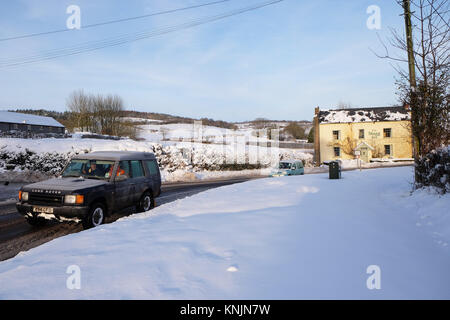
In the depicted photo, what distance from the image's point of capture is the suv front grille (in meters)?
5.86

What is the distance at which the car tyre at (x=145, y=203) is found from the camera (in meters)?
8.35

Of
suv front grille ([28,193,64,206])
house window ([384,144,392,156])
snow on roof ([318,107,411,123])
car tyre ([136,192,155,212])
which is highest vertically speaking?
snow on roof ([318,107,411,123])

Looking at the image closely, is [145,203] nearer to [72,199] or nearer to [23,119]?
[72,199]

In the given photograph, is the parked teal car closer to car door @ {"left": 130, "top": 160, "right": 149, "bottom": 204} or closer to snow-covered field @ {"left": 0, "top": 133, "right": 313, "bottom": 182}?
snow-covered field @ {"left": 0, "top": 133, "right": 313, "bottom": 182}

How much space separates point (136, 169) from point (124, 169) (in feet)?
2.16

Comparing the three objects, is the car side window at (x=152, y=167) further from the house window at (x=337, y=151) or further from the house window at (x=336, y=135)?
the house window at (x=337, y=151)

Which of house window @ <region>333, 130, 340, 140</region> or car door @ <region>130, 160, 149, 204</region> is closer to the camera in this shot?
car door @ <region>130, 160, 149, 204</region>

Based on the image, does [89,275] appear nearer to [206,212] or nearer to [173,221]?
[173,221]

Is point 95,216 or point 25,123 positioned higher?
point 25,123

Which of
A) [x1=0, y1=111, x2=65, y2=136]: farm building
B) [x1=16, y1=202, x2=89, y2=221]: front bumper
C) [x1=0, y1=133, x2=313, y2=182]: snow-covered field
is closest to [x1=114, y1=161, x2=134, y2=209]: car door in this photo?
[x1=16, y1=202, x2=89, y2=221]: front bumper

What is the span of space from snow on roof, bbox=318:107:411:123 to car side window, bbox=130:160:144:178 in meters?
41.5

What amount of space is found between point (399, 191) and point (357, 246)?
6793 millimetres

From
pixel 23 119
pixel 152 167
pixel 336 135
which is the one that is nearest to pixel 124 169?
pixel 152 167

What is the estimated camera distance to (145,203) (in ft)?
28.2
